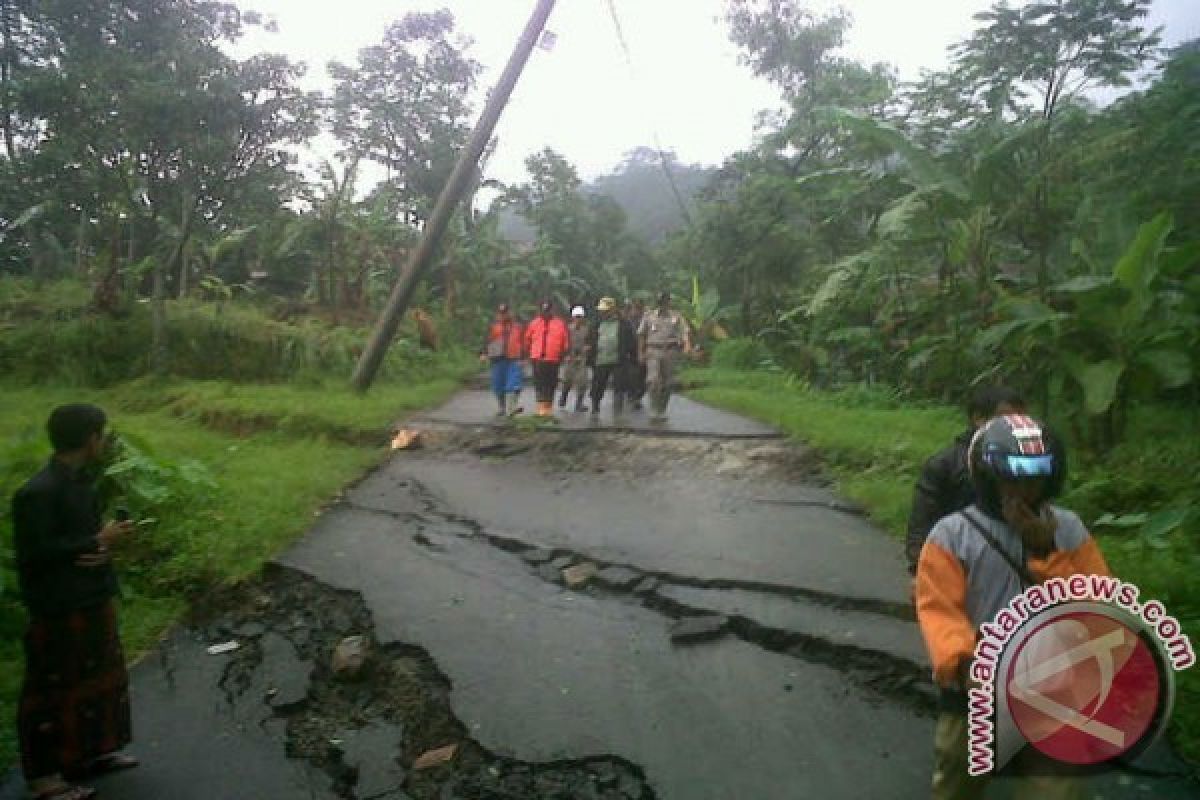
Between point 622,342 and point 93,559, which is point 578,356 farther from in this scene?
point 93,559

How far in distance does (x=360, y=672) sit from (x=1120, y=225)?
708cm

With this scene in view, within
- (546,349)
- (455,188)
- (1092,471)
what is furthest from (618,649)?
(455,188)

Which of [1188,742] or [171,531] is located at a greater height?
[1188,742]

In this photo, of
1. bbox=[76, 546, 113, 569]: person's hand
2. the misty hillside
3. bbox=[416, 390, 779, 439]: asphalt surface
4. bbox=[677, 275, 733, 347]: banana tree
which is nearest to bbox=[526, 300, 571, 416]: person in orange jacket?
bbox=[416, 390, 779, 439]: asphalt surface

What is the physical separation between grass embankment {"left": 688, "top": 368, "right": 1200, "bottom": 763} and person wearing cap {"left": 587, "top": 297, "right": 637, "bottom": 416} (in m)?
1.78

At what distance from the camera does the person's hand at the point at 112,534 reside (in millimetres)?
3232

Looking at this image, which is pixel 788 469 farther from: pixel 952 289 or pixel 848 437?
pixel 952 289

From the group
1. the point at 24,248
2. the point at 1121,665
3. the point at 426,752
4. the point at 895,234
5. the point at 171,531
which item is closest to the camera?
the point at 1121,665

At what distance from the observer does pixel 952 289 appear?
9078 mm

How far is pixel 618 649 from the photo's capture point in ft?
14.3

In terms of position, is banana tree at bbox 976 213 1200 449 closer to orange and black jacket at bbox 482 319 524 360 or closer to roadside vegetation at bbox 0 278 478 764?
orange and black jacket at bbox 482 319 524 360

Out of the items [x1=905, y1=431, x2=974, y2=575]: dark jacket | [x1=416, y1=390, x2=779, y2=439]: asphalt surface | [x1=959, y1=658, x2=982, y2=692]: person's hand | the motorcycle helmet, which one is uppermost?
the motorcycle helmet

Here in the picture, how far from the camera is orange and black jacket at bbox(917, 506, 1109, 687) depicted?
2.19m

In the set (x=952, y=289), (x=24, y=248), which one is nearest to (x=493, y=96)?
(x=952, y=289)
